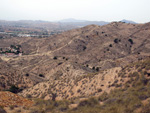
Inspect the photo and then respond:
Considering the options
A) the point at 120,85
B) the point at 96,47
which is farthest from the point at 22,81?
the point at 96,47

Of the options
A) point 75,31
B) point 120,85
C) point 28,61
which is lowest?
point 28,61

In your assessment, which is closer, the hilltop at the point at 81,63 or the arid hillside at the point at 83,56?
the hilltop at the point at 81,63

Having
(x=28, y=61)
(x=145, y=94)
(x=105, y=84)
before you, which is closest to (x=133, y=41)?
(x=28, y=61)

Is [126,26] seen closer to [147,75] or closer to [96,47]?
[96,47]

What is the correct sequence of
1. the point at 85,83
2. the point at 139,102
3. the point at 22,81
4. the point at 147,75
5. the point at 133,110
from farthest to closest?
the point at 22,81, the point at 85,83, the point at 147,75, the point at 139,102, the point at 133,110

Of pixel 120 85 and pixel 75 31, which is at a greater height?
pixel 75 31

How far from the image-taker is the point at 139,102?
26.5ft

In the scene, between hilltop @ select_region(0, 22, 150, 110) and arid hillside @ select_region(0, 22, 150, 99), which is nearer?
hilltop @ select_region(0, 22, 150, 110)

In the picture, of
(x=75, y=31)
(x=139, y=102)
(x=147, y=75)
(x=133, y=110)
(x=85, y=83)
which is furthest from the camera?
(x=75, y=31)

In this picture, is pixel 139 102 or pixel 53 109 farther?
pixel 53 109

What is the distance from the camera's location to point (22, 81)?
31.5 metres

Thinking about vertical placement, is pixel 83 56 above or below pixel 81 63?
above

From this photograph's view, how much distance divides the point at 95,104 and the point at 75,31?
93349mm

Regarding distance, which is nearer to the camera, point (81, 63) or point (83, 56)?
point (81, 63)
